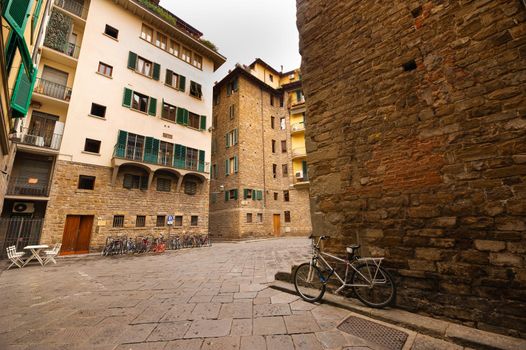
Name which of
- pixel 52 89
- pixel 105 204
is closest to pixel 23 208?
pixel 105 204

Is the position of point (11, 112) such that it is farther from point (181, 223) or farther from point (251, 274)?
point (181, 223)

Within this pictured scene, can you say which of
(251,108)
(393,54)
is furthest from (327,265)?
(251,108)

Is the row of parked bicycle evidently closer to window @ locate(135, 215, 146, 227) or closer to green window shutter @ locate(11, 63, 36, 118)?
window @ locate(135, 215, 146, 227)

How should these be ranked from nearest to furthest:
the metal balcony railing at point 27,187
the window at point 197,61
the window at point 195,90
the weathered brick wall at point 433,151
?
the weathered brick wall at point 433,151
the metal balcony railing at point 27,187
the window at point 195,90
the window at point 197,61

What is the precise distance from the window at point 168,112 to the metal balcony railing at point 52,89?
4738 mm

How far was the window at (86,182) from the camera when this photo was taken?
1109 cm

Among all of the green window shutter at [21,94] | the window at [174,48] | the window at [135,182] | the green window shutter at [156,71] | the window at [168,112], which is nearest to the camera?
the green window shutter at [21,94]

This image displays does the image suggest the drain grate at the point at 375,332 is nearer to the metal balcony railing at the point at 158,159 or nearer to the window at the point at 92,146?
the metal balcony railing at the point at 158,159

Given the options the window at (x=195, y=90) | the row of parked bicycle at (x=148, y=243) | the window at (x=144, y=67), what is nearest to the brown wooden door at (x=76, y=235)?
the row of parked bicycle at (x=148, y=243)

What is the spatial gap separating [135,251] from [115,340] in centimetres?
1006

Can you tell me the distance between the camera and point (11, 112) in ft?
18.2

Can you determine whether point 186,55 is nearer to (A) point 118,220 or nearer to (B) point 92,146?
(B) point 92,146

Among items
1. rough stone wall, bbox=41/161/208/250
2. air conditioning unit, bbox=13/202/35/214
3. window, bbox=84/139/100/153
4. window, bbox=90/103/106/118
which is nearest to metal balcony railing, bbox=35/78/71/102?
window, bbox=90/103/106/118

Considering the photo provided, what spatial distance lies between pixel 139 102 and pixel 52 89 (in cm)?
398
